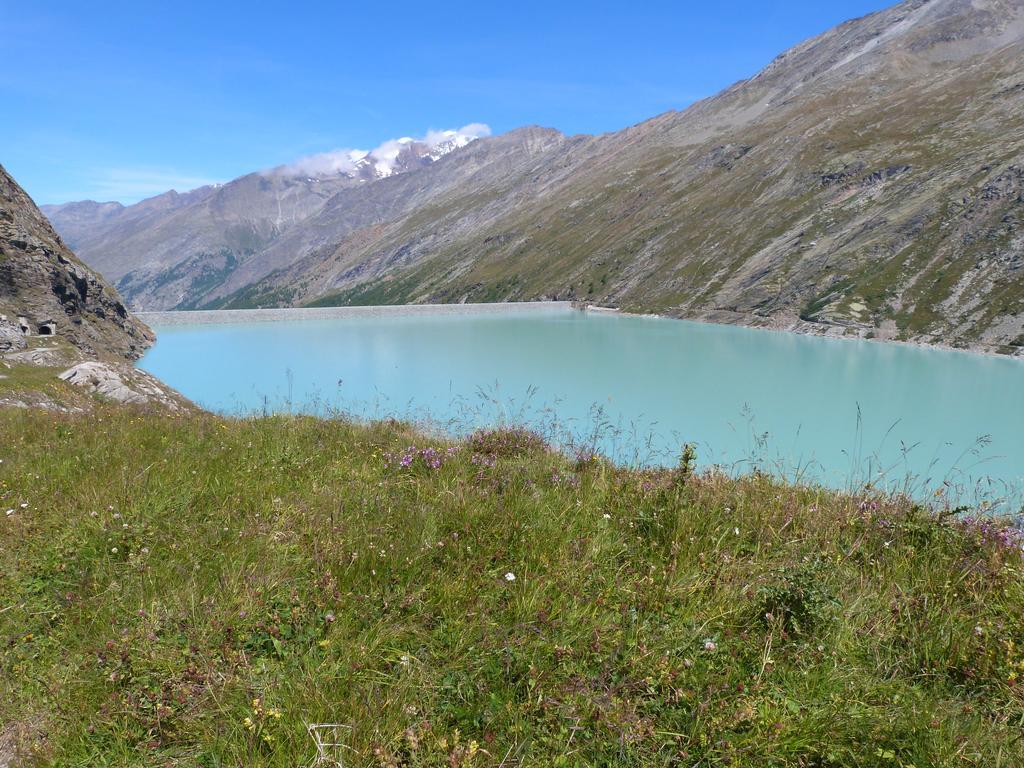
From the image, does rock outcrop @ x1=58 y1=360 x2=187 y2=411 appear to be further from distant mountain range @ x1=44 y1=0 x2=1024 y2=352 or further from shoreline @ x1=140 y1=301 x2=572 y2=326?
distant mountain range @ x1=44 y1=0 x2=1024 y2=352

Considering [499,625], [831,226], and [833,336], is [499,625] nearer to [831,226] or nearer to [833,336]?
[833,336]

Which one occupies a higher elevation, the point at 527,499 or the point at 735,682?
the point at 527,499

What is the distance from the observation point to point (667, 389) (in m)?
32.9

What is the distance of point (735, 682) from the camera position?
9.48 feet

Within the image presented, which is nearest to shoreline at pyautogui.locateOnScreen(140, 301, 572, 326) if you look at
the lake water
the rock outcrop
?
the lake water

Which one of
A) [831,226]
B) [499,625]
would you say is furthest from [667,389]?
[831,226]

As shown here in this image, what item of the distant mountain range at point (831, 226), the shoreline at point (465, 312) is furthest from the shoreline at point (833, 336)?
the distant mountain range at point (831, 226)

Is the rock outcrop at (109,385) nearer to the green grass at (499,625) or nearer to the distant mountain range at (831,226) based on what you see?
the green grass at (499,625)

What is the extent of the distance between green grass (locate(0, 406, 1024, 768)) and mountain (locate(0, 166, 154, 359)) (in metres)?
28.3

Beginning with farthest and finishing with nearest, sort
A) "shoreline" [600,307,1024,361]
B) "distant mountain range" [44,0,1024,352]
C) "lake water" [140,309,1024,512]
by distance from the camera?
"distant mountain range" [44,0,1024,352] → "shoreline" [600,307,1024,361] → "lake water" [140,309,1024,512]

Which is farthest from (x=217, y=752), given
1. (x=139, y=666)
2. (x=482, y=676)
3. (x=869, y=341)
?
(x=869, y=341)

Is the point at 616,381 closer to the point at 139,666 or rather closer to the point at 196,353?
the point at 139,666

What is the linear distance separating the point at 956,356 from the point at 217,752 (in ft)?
215

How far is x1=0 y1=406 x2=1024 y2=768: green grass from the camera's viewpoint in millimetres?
2547
